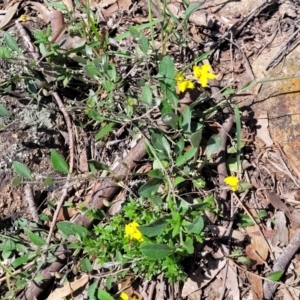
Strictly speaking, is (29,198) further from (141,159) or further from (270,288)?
(270,288)

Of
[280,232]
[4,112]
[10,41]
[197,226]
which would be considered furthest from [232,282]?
[10,41]

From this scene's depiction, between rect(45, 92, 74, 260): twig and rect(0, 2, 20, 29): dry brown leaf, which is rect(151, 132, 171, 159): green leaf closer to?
rect(45, 92, 74, 260): twig

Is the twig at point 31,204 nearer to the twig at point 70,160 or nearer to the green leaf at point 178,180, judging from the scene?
the twig at point 70,160

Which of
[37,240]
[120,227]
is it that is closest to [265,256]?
[120,227]

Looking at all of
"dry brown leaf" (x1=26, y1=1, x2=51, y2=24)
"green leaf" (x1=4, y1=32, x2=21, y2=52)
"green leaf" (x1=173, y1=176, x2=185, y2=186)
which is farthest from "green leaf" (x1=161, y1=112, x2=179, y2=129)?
"dry brown leaf" (x1=26, y1=1, x2=51, y2=24)

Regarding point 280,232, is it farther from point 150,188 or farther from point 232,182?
point 150,188
